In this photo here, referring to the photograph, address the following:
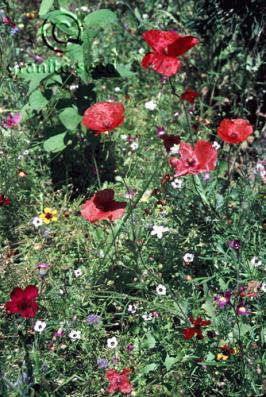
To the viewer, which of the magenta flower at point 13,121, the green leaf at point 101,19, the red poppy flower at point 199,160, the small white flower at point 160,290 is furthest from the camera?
the magenta flower at point 13,121

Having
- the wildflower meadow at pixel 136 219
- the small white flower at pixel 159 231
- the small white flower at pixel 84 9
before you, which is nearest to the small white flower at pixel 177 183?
the wildflower meadow at pixel 136 219

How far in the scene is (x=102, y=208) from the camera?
2043 millimetres

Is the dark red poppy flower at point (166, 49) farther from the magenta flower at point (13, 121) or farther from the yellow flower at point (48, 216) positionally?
the magenta flower at point (13, 121)

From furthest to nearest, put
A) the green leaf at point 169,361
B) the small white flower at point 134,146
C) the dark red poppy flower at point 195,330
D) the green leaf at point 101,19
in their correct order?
the small white flower at point 134,146 → the green leaf at point 101,19 → the green leaf at point 169,361 → the dark red poppy flower at point 195,330

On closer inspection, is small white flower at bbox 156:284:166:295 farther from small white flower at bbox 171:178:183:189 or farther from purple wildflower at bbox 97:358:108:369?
small white flower at bbox 171:178:183:189

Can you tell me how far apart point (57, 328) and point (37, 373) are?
26cm

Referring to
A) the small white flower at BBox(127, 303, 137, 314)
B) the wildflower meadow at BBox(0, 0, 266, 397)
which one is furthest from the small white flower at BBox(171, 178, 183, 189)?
the small white flower at BBox(127, 303, 137, 314)

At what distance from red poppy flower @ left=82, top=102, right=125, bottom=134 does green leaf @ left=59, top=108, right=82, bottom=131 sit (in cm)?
53

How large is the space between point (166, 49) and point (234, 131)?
1.14 feet

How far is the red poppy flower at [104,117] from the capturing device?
207 centimetres

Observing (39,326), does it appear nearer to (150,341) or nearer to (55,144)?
(150,341)

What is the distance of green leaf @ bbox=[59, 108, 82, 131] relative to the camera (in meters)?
2.68

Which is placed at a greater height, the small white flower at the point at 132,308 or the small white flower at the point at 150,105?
the small white flower at the point at 150,105

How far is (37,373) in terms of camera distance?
1.88m
